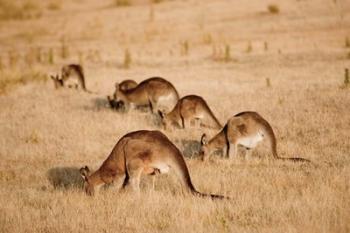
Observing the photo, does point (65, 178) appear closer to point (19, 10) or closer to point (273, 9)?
point (273, 9)

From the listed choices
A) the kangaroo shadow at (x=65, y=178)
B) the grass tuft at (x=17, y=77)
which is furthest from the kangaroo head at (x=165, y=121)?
the grass tuft at (x=17, y=77)

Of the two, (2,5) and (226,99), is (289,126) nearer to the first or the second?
(226,99)

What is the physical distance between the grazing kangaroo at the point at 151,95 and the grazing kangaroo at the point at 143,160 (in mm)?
5801

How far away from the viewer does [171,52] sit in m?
22.8

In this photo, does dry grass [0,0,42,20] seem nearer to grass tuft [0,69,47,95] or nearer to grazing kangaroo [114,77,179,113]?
grass tuft [0,69,47,95]

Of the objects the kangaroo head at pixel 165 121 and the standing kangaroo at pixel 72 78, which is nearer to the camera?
the kangaroo head at pixel 165 121

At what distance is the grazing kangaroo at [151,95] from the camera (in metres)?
12.9

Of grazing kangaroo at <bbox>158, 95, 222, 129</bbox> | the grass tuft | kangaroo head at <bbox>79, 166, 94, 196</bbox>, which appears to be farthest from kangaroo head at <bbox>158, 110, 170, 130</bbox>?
the grass tuft

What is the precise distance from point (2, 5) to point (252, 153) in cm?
3873

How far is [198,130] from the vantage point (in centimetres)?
1143

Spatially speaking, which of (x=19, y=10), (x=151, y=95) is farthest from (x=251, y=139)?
(x=19, y=10)

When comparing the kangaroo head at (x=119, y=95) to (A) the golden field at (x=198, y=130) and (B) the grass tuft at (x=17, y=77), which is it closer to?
(A) the golden field at (x=198, y=130)

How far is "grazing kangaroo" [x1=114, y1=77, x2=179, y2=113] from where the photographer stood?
506 inches

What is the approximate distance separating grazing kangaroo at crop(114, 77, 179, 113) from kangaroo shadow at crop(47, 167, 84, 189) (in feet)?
13.8
